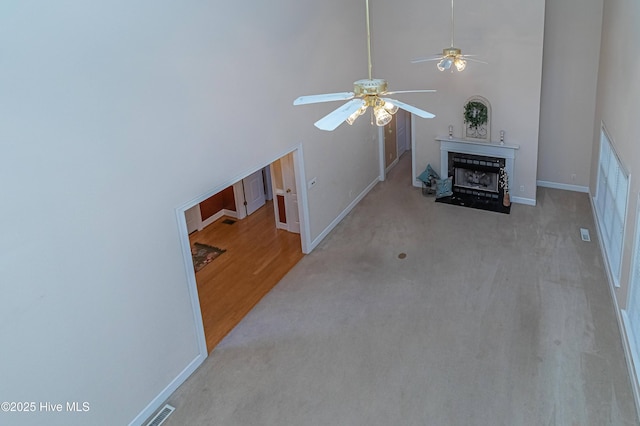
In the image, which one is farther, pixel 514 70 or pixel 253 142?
pixel 514 70

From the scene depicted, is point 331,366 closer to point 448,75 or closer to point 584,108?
point 448,75

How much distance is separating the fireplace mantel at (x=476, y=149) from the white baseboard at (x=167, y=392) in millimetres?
6657

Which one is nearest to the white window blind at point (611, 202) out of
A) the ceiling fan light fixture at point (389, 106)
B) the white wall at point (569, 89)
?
the white wall at point (569, 89)

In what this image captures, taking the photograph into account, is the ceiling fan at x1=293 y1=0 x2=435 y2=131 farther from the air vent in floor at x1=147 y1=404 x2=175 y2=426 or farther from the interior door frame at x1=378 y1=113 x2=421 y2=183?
the interior door frame at x1=378 y1=113 x2=421 y2=183

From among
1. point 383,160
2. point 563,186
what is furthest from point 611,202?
point 383,160

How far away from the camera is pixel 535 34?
890 cm

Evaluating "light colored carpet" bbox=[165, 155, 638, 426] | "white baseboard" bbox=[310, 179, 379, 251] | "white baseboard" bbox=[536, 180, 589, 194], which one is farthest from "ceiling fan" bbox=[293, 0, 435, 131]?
"white baseboard" bbox=[536, 180, 589, 194]

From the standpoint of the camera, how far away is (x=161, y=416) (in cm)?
551

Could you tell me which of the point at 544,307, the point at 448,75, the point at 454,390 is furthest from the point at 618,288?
the point at 448,75

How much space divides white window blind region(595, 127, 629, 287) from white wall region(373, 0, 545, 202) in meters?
1.42

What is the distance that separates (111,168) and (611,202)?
7.10m

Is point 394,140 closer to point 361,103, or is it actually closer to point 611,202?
point 611,202

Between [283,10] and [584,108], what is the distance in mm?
6365

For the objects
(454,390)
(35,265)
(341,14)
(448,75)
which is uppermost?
(341,14)
